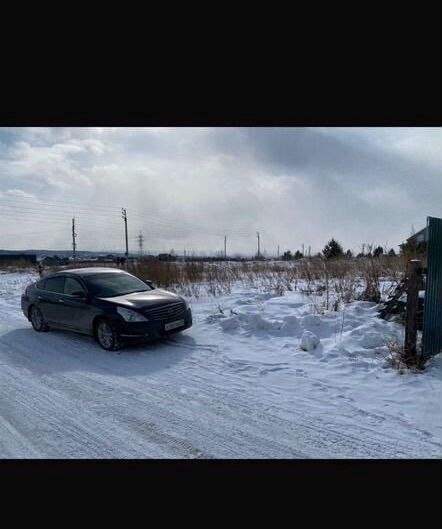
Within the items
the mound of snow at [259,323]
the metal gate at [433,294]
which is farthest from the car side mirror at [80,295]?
the metal gate at [433,294]

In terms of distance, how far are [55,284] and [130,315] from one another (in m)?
2.72

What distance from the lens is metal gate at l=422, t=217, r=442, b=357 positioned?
4.87 meters

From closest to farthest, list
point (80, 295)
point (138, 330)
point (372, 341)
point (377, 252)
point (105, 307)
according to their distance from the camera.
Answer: point (372, 341), point (138, 330), point (105, 307), point (80, 295), point (377, 252)

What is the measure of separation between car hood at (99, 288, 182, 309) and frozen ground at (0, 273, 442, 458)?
82 centimetres

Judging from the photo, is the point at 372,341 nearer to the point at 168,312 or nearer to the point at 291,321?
the point at 291,321

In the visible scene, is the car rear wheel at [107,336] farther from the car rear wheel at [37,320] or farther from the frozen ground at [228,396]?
the car rear wheel at [37,320]

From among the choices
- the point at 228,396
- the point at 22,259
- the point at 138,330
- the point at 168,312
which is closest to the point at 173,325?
the point at 168,312

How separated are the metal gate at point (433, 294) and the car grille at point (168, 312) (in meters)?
4.35

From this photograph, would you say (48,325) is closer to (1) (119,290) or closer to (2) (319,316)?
(1) (119,290)

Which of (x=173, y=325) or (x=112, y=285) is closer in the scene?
(x=173, y=325)

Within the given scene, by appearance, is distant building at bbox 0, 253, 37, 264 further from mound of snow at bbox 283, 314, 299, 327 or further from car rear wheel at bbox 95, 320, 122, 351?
mound of snow at bbox 283, 314, 299, 327

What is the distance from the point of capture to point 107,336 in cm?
618

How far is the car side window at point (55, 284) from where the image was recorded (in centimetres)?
740

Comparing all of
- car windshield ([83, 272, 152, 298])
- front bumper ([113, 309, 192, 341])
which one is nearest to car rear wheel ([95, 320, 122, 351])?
front bumper ([113, 309, 192, 341])
